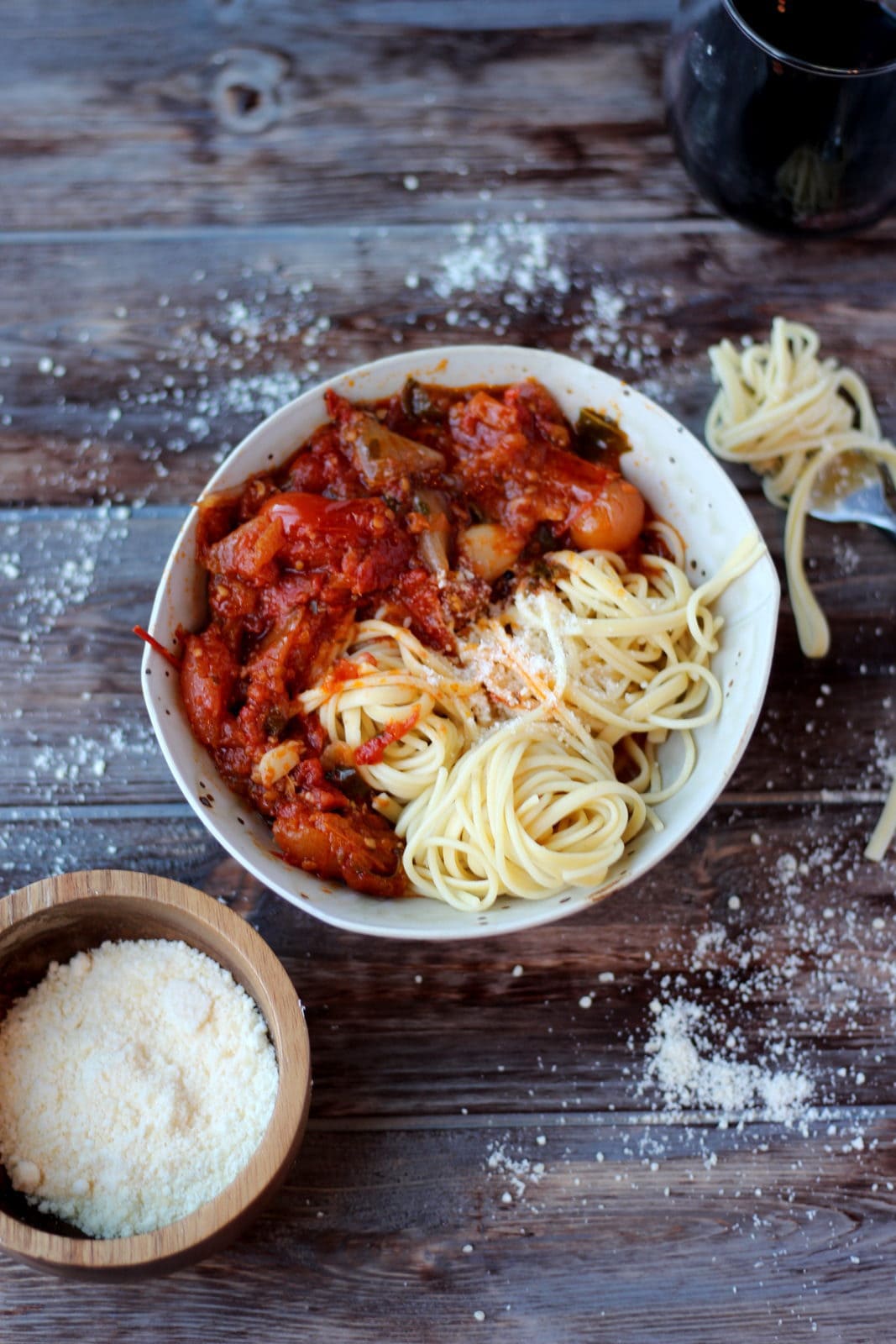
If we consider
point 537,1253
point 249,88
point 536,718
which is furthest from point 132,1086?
point 249,88

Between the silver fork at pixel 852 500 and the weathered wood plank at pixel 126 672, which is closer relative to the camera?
the weathered wood plank at pixel 126 672

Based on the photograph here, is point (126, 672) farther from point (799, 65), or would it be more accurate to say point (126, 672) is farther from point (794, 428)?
point (799, 65)

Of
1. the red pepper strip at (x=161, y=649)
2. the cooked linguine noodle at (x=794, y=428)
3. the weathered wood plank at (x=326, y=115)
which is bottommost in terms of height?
the red pepper strip at (x=161, y=649)

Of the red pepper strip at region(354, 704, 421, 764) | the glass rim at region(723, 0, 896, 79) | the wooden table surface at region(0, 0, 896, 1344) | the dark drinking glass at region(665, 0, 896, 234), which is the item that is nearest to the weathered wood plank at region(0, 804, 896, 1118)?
the wooden table surface at region(0, 0, 896, 1344)

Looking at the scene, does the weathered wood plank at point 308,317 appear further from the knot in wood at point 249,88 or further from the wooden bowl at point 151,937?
the wooden bowl at point 151,937

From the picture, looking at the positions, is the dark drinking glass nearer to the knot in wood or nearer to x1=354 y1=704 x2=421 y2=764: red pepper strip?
the knot in wood

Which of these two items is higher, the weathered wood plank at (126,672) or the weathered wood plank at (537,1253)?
the weathered wood plank at (126,672)

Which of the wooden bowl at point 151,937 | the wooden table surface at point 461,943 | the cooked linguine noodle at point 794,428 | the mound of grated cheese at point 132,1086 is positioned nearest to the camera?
the wooden bowl at point 151,937

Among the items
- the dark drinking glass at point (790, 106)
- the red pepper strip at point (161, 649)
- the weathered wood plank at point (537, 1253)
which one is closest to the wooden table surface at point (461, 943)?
the weathered wood plank at point (537, 1253)
